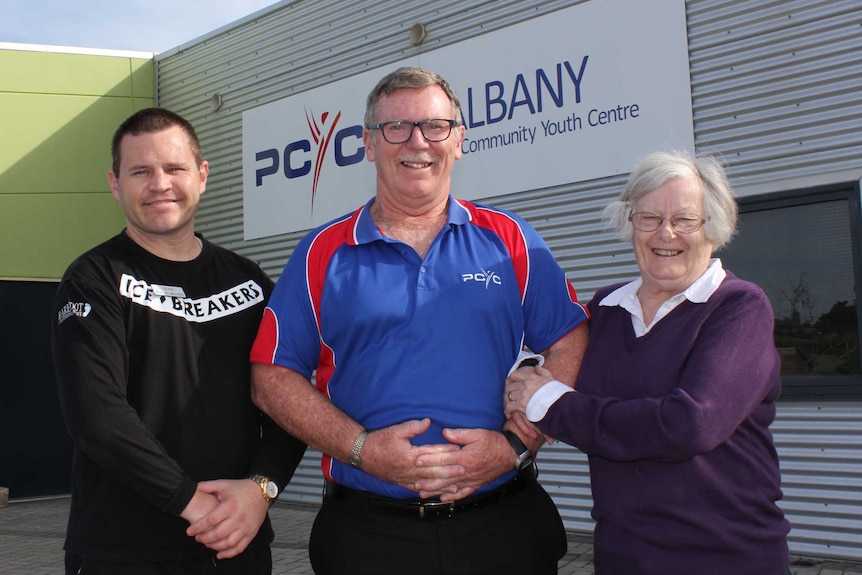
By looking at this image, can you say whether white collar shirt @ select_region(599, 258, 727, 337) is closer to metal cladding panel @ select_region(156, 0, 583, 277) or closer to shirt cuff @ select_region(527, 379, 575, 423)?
shirt cuff @ select_region(527, 379, 575, 423)

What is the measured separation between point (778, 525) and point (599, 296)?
2.94ft

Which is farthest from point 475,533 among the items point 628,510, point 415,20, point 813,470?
point 415,20

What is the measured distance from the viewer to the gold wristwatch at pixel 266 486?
2.67 m

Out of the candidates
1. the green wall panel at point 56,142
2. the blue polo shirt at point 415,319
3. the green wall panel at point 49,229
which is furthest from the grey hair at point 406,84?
the green wall panel at point 56,142

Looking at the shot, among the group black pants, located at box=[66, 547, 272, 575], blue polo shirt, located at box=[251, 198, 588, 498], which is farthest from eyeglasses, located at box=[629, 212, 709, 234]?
black pants, located at box=[66, 547, 272, 575]

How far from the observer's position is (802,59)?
228 inches

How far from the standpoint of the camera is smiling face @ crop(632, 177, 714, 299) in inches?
96.0

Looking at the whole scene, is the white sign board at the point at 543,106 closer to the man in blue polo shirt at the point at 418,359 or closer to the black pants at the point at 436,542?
the man in blue polo shirt at the point at 418,359

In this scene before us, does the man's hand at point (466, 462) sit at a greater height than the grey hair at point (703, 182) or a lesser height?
lesser

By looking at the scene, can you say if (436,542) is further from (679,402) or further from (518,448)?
(679,402)

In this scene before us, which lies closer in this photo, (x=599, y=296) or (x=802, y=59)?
(x=599, y=296)

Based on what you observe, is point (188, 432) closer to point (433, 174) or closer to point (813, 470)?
point (433, 174)

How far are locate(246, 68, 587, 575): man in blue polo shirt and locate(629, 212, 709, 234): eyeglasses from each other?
0.39 metres

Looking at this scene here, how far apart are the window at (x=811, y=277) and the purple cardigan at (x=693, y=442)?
12.5 ft
